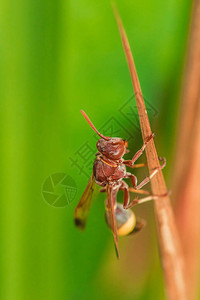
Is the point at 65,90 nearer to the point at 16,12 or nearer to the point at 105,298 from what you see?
the point at 16,12

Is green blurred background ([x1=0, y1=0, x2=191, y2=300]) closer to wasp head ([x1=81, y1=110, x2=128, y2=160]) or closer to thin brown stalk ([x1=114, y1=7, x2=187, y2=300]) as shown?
wasp head ([x1=81, y1=110, x2=128, y2=160])

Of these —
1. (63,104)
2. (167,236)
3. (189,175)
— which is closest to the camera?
(167,236)

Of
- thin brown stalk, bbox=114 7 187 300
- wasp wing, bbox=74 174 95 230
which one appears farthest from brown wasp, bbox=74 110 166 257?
thin brown stalk, bbox=114 7 187 300

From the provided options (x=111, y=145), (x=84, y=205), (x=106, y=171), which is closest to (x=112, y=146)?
(x=111, y=145)

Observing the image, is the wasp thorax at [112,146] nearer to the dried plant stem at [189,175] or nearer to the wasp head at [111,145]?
the wasp head at [111,145]

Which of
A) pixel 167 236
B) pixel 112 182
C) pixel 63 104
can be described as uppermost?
pixel 63 104

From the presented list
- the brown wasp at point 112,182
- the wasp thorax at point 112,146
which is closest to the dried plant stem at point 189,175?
the brown wasp at point 112,182

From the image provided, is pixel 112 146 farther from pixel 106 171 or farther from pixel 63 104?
pixel 63 104
